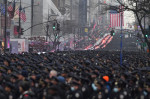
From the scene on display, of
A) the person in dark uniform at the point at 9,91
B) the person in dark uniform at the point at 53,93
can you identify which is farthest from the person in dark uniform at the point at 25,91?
the person in dark uniform at the point at 53,93

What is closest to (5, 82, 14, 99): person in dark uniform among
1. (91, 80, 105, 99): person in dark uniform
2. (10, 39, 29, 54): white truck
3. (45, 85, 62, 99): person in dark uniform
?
(45, 85, 62, 99): person in dark uniform

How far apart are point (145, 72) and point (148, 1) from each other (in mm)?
10872

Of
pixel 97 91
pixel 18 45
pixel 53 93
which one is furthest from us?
pixel 18 45

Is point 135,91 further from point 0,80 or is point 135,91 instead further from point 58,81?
point 0,80

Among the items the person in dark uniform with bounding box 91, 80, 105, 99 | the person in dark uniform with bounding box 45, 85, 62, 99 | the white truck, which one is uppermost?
the white truck

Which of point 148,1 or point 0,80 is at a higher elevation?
point 148,1

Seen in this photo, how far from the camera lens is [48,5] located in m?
103

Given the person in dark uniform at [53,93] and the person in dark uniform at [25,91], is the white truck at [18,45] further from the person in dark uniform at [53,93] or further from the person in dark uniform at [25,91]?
the person in dark uniform at [53,93]

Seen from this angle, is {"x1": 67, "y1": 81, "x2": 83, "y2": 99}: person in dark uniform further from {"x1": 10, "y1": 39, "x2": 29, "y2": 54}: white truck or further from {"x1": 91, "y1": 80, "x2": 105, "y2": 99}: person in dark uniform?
{"x1": 10, "y1": 39, "x2": 29, "y2": 54}: white truck

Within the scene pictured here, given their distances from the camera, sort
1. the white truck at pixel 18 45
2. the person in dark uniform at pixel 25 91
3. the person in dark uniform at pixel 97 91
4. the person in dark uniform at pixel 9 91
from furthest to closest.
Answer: the white truck at pixel 18 45, the person in dark uniform at pixel 97 91, the person in dark uniform at pixel 9 91, the person in dark uniform at pixel 25 91

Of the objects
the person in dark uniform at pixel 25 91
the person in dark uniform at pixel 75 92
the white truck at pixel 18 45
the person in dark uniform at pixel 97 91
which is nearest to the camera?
the person in dark uniform at pixel 25 91

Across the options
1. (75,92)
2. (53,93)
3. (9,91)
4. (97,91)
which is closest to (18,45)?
(97,91)

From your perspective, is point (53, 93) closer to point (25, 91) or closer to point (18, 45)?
point (25, 91)

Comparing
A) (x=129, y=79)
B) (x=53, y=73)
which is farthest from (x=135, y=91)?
(x=53, y=73)
